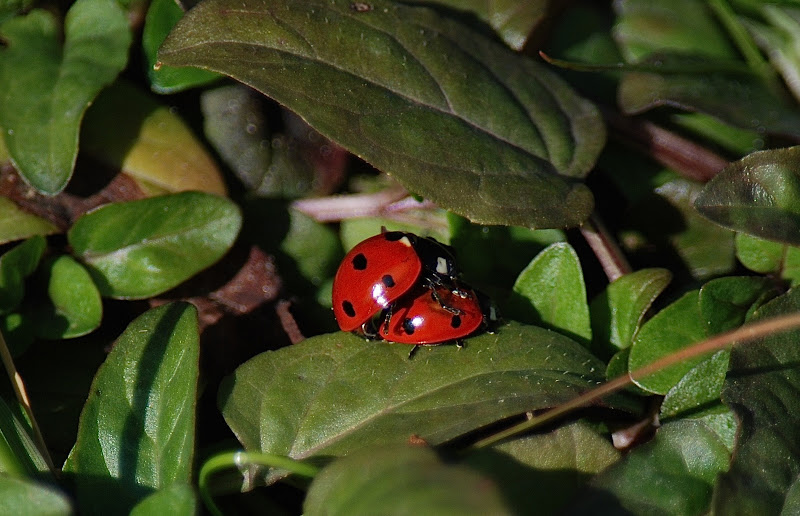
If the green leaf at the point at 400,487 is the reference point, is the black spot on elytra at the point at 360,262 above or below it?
below

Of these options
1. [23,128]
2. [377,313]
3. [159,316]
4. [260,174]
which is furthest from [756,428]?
[23,128]

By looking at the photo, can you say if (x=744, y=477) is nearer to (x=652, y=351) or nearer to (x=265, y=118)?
(x=652, y=351)

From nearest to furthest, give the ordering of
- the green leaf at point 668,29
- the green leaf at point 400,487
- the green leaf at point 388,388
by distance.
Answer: the green leaf at point 400,487
the green leaf at point 388,388
the green leaf at point 668,29

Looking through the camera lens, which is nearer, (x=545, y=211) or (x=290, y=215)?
(x=545, y=211)

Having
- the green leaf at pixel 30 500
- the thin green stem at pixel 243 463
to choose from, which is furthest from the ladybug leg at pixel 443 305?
the green leaf at pixel 30 500

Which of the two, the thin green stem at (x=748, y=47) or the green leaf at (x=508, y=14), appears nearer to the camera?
the green leaf at (x=508, y=14)

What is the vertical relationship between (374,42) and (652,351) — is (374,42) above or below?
above

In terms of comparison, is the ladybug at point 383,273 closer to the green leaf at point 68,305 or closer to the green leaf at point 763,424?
the green leaf at point 68,305
